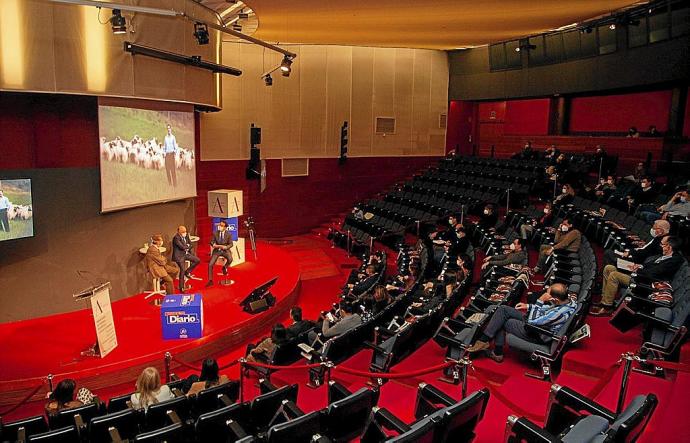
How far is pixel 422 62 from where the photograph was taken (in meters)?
17.7

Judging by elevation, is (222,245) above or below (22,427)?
above

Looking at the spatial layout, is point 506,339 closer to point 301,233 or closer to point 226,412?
point 226,412

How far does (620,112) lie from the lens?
17.6 metres

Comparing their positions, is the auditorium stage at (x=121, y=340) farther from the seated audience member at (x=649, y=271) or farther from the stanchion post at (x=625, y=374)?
the stanchion post at (x=625, y=374)

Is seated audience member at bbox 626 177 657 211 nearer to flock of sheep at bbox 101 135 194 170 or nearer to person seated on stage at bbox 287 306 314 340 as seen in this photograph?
person seated on stage at bbox 287 306 314 340

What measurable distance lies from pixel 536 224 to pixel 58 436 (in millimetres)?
8380

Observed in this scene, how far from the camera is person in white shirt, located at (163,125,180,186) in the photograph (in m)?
9.86

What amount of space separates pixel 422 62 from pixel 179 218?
10336mm

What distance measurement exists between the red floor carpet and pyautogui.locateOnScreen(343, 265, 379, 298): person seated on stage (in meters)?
2.03

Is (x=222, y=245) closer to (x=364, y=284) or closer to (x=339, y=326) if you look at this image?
(x=364, y=284)

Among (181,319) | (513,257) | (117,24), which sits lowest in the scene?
(181,319)

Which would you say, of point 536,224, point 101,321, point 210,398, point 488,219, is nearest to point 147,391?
point 210,398

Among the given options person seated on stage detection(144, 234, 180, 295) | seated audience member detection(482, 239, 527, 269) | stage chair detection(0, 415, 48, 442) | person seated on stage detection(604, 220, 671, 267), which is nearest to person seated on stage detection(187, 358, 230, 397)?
stage chair detection(0, 415, 48, 442)

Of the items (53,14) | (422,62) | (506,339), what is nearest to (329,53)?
(422,62)
